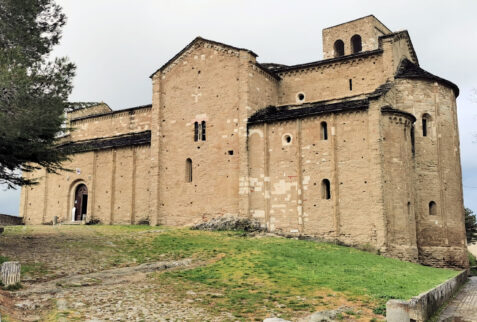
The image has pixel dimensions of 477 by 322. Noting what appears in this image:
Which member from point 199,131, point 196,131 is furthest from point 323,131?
point 196,131

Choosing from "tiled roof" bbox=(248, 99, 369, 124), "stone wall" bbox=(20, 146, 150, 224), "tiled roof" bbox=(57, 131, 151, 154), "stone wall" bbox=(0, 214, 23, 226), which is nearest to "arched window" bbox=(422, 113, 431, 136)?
"tiled roof" bbox=(248, 99, 369, 124)

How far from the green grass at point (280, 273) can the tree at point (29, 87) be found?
6.33 metres

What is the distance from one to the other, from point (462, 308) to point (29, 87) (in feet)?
57.7

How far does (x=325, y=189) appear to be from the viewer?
2578 cm

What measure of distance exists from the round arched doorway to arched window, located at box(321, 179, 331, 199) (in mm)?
20402

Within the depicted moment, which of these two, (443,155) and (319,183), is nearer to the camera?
(319,183)

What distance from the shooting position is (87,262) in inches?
675

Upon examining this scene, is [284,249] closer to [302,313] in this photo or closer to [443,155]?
[302,313]

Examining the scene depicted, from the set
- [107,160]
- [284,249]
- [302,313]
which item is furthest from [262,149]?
[302,313]

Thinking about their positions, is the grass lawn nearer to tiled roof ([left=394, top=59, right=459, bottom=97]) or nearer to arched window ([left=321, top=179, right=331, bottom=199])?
arched window ([left=321, top=179, right=331, bottom=199])

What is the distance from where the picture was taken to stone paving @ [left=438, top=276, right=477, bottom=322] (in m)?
13.5

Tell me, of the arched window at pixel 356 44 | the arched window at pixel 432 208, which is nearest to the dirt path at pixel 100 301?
the arched window at pixel 432 208

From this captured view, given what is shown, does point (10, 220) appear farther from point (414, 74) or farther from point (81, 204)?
point (414, 74)

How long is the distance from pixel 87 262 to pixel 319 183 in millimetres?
14081
